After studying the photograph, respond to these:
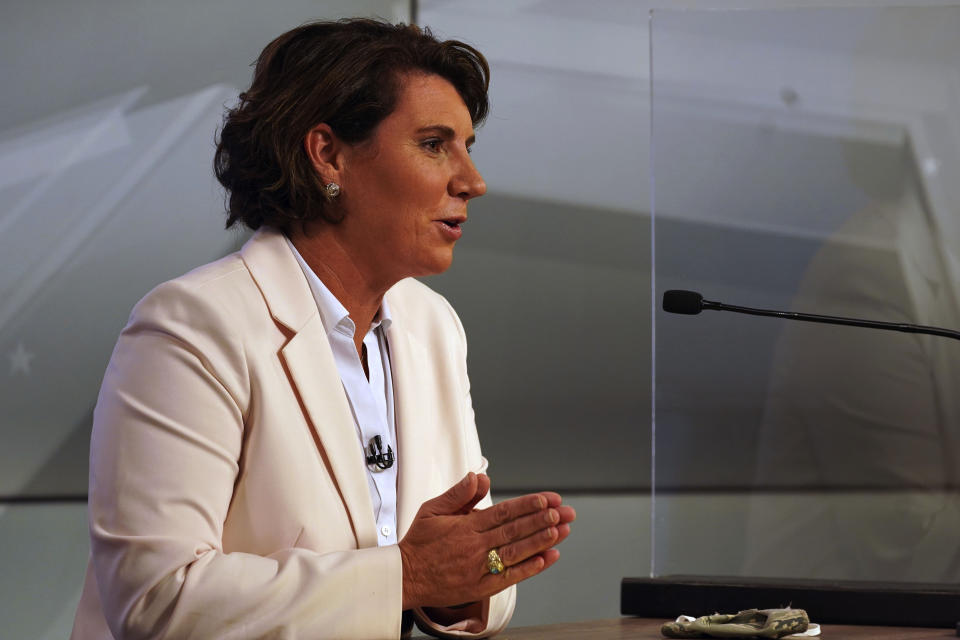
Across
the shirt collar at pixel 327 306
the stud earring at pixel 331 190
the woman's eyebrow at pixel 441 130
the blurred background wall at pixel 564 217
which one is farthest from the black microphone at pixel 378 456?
the blurred background wall at pixel 564 217

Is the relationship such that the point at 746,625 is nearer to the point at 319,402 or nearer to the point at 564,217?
the point at 319,402

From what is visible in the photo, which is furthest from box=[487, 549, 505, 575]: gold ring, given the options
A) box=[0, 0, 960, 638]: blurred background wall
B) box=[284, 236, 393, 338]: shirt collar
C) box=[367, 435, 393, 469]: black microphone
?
box=[0, 0, 960, 638]: blurred background wall

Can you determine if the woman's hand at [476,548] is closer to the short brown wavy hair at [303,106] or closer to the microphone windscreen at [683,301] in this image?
the microphone windscreen at [683,301]

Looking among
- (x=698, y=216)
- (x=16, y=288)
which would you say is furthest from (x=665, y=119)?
(x=16, y=288)

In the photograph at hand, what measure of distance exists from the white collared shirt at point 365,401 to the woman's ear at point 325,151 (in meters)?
0.14

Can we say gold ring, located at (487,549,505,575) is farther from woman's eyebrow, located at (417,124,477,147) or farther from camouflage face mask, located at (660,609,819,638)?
woman's eyebrow, located at (417,124,477,147)

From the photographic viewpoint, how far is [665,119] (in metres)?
2.16

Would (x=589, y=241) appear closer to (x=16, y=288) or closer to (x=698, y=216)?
(x=698, y=216)

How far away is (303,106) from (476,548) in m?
0.79

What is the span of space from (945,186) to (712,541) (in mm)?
846

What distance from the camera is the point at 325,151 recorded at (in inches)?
70.7

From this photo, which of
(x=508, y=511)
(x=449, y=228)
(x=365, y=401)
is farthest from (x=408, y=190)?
(x=508, y=511)

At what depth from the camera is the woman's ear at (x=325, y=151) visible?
1.77m

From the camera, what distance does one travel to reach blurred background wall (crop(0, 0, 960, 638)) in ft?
7.04
